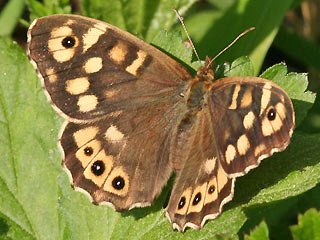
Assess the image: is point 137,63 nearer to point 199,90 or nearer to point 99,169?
point 199,90

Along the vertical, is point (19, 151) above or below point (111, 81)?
below

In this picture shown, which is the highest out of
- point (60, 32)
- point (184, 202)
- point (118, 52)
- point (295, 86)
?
point (60, 32)

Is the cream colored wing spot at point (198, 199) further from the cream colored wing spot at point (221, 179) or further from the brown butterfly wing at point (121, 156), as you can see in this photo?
the brown butterfly wing at point (121, 156)

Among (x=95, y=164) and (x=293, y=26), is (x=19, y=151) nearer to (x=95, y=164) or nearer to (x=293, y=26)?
(x=95, y=164)

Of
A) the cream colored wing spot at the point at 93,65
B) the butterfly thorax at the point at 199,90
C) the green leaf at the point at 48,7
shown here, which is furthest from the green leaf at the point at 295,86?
the green leaf at the point at 48,7

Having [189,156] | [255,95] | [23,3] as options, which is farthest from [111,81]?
[23,3]

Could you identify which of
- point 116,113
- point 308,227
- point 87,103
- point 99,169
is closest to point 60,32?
point 87,103
